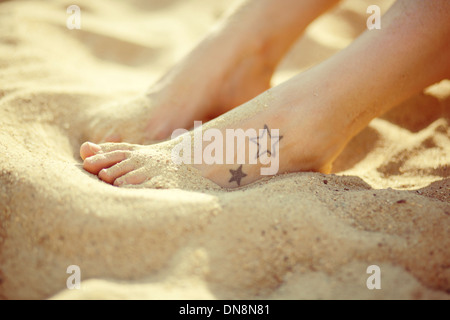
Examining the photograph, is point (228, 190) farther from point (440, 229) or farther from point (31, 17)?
point (31, 17)

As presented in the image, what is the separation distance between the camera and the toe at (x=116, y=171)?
1.02 m

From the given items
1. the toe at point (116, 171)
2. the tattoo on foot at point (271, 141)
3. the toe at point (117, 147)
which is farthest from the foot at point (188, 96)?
the tattoo on foot at point (271, 141)

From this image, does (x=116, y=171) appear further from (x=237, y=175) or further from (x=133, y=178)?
(x=237, y=175)

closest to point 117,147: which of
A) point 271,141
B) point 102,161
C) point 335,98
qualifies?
point 102,161

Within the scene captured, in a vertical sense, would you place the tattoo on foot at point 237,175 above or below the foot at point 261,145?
below

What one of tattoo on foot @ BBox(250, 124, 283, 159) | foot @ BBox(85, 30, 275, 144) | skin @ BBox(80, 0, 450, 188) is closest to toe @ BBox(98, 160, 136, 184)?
skin @ BBox(80, 0, 450, 188)

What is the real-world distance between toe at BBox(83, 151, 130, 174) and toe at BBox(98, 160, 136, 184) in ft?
0.11

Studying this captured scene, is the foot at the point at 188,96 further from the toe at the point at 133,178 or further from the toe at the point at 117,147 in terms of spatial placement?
the toe at the point at 133,178

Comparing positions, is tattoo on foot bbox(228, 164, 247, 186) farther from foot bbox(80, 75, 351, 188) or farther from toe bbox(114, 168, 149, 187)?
toe bbox(114, 168, 149, 187)

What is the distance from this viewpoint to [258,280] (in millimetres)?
719

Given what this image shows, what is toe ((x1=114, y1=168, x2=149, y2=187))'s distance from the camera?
1.00 meters

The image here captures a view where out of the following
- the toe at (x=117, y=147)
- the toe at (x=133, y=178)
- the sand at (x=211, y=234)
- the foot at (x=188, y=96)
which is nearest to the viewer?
the sand at (x=211, y=234)

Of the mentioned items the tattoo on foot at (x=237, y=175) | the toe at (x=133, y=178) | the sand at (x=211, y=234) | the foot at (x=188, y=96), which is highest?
the foot at (x=188, y=96)

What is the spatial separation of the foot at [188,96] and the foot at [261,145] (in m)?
0.18
